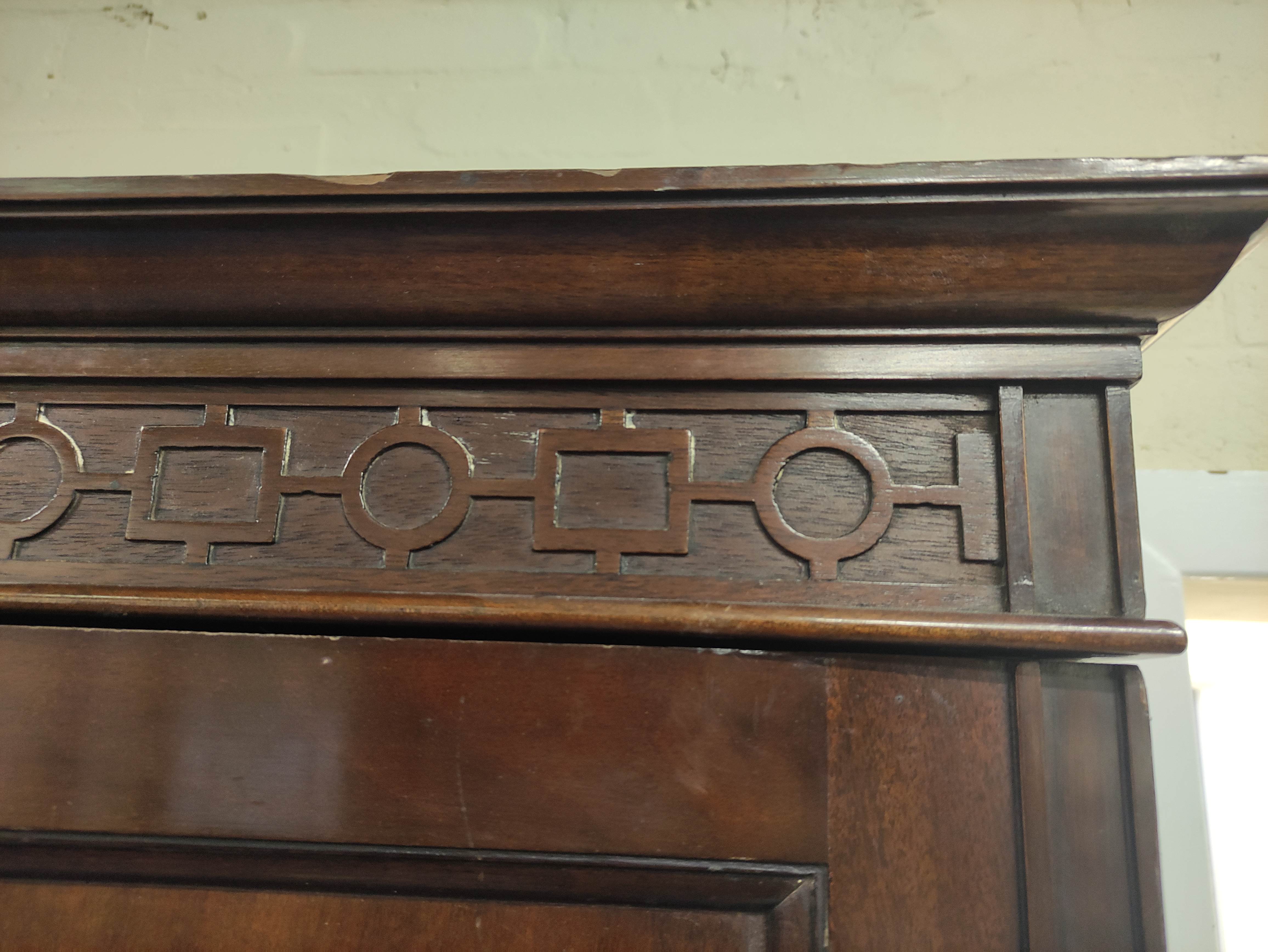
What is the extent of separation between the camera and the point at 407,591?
1.33 ft

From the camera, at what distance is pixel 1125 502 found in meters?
0.39

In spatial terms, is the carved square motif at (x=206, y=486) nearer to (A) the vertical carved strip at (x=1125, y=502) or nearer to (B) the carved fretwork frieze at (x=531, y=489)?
(B) the carved fretwork frieze at (x=531, y=489)

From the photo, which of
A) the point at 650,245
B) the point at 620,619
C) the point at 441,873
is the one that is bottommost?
the point at 441,873

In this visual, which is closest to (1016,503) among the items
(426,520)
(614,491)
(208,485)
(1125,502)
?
(1125,502)

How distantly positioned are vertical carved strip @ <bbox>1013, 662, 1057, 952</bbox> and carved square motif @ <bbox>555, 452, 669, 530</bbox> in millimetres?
191

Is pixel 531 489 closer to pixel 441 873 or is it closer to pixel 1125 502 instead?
pixel 441 873

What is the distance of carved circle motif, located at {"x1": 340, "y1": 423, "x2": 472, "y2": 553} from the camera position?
42 centimetres

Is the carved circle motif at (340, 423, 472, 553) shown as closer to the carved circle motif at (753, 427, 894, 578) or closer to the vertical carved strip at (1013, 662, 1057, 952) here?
the carved circle motif at (753, 427, 894, 578)

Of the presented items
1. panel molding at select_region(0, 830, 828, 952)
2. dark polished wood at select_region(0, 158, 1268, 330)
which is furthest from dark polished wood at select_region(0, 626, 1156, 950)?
dark polished wood at select_region(0, 158, 1268, 330)

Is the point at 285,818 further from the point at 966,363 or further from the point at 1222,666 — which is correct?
the point at 1222,666

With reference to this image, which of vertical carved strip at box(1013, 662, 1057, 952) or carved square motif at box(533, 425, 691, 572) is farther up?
carved square motif at box(533, 425, 691, 572)

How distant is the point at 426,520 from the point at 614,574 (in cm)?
11

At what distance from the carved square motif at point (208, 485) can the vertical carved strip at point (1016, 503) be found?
39cm

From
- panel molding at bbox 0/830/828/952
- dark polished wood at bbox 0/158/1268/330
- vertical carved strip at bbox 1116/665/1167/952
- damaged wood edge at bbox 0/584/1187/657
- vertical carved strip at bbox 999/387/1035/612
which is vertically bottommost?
panel molding at bbox 0/830/828/952
